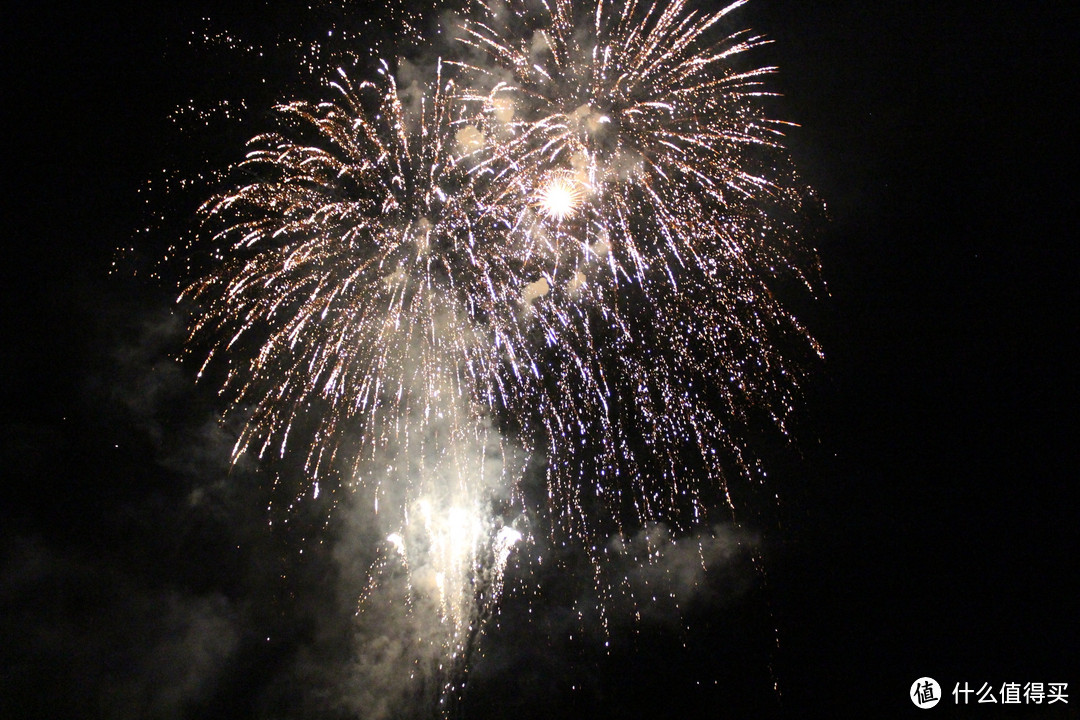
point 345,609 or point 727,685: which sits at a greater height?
point 345,609

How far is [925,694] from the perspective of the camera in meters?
13.6

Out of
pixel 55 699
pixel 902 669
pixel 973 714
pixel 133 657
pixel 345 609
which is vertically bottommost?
pixel 973 714

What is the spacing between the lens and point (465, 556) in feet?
62.9

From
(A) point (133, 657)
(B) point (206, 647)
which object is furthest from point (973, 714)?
(A) point (133, 657)

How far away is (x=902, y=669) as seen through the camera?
757 inches

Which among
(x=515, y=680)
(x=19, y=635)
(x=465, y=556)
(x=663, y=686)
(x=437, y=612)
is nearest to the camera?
(x=19, y=635)

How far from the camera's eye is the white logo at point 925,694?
510 inches

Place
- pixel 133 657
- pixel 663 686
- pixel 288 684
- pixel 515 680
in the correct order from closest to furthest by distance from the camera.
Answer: pixel 133 657 → pixel 288 684 → pixel 515 680 → pixel 663 686

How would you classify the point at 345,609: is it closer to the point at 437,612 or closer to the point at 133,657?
the point at 437,612

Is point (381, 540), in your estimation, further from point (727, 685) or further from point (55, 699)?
point (727, 685)

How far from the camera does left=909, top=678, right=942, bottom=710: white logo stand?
12961 millimetres

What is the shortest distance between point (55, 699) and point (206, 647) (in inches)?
135

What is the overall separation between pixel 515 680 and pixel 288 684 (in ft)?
34.2

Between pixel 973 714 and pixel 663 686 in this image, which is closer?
pixel 973 714
